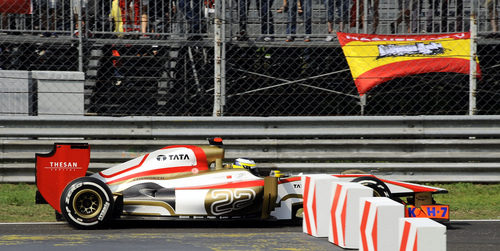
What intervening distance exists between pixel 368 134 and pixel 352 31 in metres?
2.22

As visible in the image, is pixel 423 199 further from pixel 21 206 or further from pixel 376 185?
pixel 21 206

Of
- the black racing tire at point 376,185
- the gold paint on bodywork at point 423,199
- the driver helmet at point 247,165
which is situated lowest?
the gold paint on bodywork at point 423,199

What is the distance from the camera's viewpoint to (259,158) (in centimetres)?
1085

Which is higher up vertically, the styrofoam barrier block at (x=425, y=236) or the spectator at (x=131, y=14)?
the spectator at (x=131, y=14)

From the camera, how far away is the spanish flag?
1109 centimetres

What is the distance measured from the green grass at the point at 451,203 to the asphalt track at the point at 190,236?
2.03 feet

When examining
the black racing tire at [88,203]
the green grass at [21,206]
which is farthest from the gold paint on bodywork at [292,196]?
the green grass at [21,206]

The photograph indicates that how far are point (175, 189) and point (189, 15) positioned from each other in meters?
4.58

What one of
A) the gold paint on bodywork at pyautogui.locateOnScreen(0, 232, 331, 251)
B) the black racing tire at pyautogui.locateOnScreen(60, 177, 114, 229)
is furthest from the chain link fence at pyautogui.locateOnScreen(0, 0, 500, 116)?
the gold paint on bodywork at pyautogui.locateOnScreen(0, 232, 331, 251)

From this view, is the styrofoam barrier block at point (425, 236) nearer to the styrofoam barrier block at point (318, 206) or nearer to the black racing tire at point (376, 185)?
the styrofoam barrier block at point (318, 206)

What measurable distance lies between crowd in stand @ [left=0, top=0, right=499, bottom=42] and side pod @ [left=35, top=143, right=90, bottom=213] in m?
3.80

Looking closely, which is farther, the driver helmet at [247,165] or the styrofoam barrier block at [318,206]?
the driver helmet at [247,165]

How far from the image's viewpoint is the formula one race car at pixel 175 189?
786 cm

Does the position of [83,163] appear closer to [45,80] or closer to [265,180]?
[265,180]
